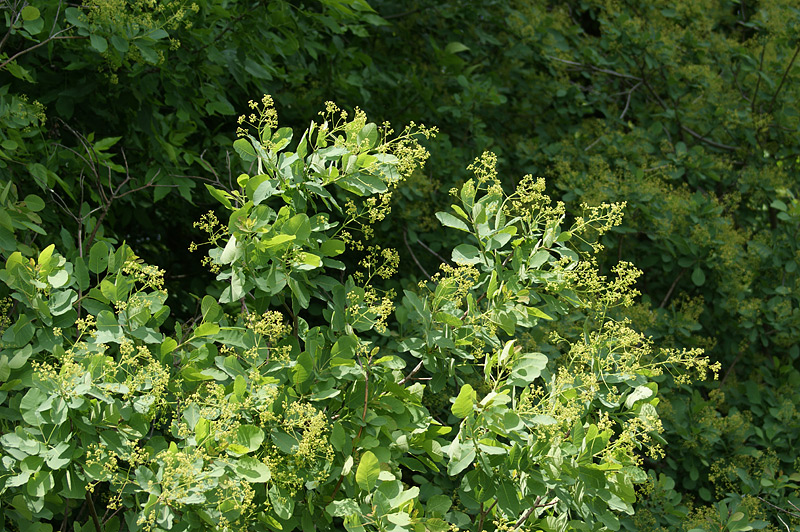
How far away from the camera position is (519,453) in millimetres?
1791

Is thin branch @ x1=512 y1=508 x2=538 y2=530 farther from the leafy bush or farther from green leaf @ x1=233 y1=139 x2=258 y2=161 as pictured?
green leaf @ x1=233 y1=139 x2=258 y2=161

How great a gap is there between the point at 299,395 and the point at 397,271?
2.65 ft

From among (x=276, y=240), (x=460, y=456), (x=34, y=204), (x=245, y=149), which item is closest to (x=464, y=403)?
(x=460, y=456)

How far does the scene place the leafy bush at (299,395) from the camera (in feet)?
5.49

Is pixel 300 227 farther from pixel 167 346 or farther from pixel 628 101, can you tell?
pixel 628 101

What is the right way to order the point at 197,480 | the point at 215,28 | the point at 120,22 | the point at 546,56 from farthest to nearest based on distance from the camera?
the point at 546,56 → the point at 215,28 → the point at 120,22 → the point at 197,480

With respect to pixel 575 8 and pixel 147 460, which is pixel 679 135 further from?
pixel 147 460

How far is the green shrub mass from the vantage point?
5.77ft

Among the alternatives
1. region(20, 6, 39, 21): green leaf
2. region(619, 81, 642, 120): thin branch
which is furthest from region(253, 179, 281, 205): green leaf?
region(619, 81, 642, 120): thin branch

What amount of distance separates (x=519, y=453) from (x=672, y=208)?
2.11 meters

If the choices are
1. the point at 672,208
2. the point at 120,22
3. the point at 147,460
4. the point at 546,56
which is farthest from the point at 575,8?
the point at 147,460

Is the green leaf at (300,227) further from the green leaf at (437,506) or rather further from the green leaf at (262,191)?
the green leaf at (437,506)

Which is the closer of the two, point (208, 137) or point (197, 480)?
point (197, 480)

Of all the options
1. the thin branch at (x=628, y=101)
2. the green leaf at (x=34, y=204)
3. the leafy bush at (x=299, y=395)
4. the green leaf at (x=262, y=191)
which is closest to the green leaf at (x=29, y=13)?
the green leaf at (x=34, y=204)
